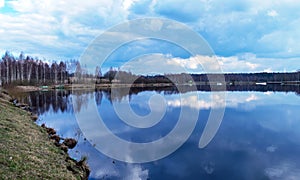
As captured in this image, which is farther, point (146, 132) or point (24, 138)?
point (146, 132)

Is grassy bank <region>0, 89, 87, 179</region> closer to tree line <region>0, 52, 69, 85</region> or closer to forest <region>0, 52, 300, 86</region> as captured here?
forest <region>0, 52, 300, 86</region>

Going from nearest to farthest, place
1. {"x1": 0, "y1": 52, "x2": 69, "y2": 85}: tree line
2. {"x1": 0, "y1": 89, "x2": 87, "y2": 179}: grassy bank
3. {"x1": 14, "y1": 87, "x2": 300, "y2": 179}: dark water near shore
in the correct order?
1. {"x1": 0, "y1": 89, "x2": 87, "y2": 179}: grassy bank
2. {"x1": 14, "y1": 87, "x2": 300, "y2": 179}: dark water near shore
3. {"x1": 0, "y1": 52, "x2": 69, "y2": 85}: tree line

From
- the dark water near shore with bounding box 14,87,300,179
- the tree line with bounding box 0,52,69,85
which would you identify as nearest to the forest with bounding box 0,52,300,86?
the tree line with bounding box 0,52,69,85

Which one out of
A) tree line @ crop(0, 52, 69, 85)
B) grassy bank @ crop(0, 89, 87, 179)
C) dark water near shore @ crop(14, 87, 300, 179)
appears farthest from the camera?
tree line @ crop(0, 52, 69, 85)

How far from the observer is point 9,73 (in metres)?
90.1

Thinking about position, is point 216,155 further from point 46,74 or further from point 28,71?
point 46,74

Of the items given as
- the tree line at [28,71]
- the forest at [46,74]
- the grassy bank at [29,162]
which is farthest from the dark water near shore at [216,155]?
the tree line at [28,71]

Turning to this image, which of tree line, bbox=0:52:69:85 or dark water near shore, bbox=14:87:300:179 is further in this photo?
tree line, bbox=0:52:69:85

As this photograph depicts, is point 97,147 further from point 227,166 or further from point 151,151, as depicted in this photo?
point 227,166

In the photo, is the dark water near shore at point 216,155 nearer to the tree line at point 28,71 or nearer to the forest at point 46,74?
the forest at point 46,74

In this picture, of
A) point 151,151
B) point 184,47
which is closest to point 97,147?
point 151,151

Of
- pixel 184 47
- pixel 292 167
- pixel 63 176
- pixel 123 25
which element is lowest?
pixel 292 167

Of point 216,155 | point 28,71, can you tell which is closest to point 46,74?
point 28,71

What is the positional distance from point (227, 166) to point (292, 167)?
3.49 metres
